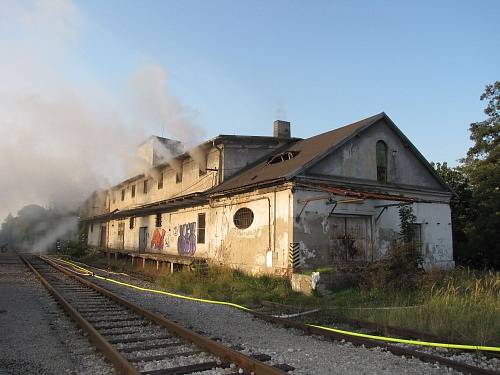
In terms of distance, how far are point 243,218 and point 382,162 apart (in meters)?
6.53

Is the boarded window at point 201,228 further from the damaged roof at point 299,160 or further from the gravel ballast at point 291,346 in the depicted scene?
the gravel ballast at point 291,346

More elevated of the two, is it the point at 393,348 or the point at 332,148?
the point at 332,148

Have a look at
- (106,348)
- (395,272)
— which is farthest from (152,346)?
(395,272)

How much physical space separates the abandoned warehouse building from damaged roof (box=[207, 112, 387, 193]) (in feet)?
0.26

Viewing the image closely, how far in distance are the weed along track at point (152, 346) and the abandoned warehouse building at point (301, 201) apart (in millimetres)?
6788

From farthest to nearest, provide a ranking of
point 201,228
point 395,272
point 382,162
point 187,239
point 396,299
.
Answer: point 187,239 → point 201,228 → point 382,162 → point 395,272 → point 396,299

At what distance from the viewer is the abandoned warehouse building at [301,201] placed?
14969 millimetres

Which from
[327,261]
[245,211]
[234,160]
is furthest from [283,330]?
[234,160]

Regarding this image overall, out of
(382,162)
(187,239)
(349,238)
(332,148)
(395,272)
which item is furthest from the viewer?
(187,239)

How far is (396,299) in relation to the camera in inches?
427

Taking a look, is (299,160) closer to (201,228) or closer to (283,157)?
(283,157)

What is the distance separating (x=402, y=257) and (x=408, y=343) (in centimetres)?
589

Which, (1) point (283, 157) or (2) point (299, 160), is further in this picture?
(1) point (283, 157)

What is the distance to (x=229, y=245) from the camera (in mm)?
17812
